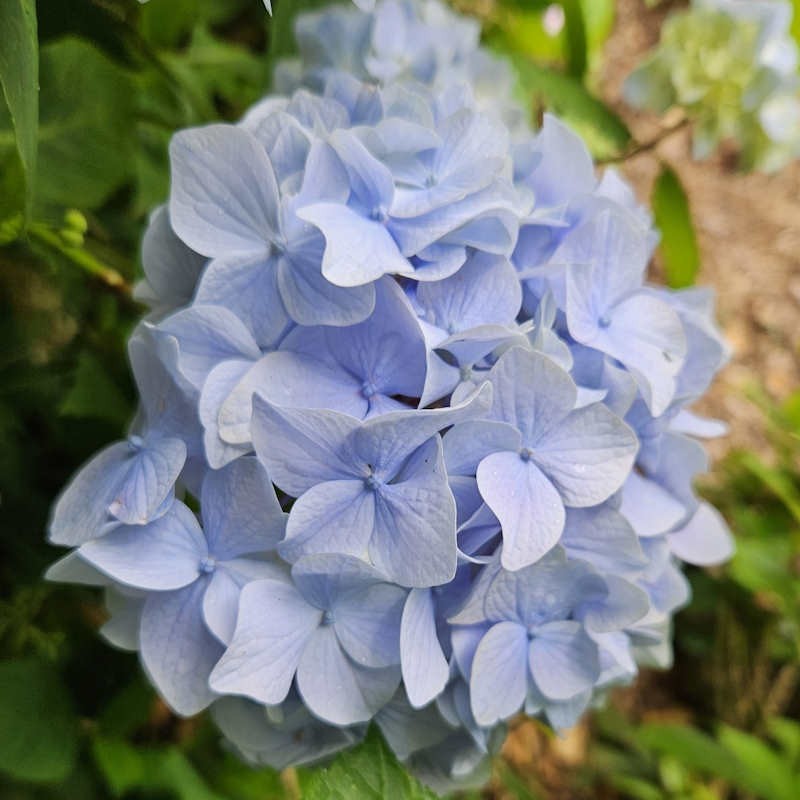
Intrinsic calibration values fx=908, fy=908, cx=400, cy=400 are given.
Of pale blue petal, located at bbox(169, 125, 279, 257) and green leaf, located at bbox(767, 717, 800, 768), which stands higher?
pale blue petal, located at bbox(169, 125, 279, 257)

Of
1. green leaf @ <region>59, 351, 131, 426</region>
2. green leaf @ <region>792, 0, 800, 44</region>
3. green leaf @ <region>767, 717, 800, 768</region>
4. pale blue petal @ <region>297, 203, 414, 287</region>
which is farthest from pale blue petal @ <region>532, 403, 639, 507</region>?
green leaf @ <region>767, 717, 800, 768</region>

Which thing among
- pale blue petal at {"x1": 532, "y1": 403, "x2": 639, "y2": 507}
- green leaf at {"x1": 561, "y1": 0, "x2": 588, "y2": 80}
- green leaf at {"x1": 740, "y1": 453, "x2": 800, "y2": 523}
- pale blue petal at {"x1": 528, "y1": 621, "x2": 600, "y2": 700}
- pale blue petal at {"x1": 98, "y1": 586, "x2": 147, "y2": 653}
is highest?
green leaf at {"x1": 561, "y1": 0, "x2": 588, "y2": 80}

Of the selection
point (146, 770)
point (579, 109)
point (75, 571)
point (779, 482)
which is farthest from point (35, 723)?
point (779, 482)

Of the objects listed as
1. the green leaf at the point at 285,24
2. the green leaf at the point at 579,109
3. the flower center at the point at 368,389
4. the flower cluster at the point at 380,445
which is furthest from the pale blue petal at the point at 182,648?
the green leaf at the point at 579,109

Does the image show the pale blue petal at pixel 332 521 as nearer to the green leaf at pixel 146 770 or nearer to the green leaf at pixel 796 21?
the green leaf at pixel 146 770

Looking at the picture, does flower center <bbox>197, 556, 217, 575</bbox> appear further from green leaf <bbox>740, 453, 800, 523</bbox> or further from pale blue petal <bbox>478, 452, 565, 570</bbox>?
green leaf <bbox>740, 453, 800, 523</bbox>
